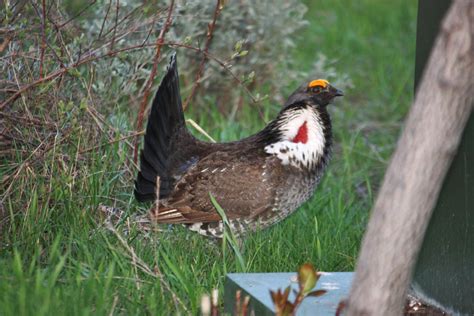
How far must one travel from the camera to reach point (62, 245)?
16.4ft

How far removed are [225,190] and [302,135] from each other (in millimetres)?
542

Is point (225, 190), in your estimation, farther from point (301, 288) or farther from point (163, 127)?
point (301, 288)

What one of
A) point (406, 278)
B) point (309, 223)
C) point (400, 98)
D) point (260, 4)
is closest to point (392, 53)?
point (400, 98)

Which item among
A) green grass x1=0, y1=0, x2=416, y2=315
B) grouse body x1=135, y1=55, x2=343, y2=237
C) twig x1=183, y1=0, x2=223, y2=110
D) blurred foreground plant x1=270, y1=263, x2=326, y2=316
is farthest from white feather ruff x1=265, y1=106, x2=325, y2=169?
blurred foreground plant x1=270, y1=263, x2=326, y2=316

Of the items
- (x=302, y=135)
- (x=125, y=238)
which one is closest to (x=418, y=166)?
(x=125, y=238)

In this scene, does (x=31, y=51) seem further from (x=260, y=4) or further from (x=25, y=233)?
(x=260, y=4)

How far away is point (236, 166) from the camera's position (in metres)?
5.69

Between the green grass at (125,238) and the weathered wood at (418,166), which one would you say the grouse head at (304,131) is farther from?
the weathered wood at (418,166)

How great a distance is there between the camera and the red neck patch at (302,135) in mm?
5750

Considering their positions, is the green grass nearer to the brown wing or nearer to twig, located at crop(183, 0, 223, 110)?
the brown wing

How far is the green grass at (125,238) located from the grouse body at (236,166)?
0.45ft

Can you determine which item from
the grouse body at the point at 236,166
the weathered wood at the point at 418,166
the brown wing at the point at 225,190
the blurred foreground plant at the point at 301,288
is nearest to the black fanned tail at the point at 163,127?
the grouse body at the point at 236,166

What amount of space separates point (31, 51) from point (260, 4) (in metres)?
3.27

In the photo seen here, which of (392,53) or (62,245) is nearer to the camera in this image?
(62,245)
